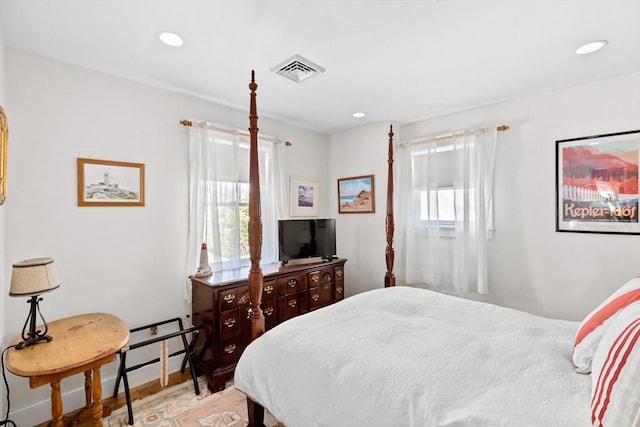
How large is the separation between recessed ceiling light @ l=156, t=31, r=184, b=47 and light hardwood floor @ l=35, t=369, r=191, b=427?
8.76ft

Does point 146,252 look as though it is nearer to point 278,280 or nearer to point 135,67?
point 278,280

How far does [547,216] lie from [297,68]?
8.67 feet

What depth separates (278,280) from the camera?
2883 mm

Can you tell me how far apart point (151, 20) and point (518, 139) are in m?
3.22

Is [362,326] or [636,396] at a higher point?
[636,396]

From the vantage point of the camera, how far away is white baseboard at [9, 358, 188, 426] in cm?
198

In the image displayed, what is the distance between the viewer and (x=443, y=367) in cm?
122

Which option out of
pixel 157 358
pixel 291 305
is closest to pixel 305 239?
pixel 291 305

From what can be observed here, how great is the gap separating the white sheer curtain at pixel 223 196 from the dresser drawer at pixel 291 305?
0.59 metres

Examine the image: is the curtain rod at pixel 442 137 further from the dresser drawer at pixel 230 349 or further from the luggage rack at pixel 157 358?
the luggage rack at pixel 157 358

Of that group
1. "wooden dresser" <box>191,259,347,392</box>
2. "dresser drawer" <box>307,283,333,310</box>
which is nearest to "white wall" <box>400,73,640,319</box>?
"dresser drawer" <box>307,283,333,310</box>

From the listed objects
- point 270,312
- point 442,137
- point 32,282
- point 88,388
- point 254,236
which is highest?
point 442,137

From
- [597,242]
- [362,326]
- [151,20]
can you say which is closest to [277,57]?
[151,20]

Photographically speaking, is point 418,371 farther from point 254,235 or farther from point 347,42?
point 347,42
